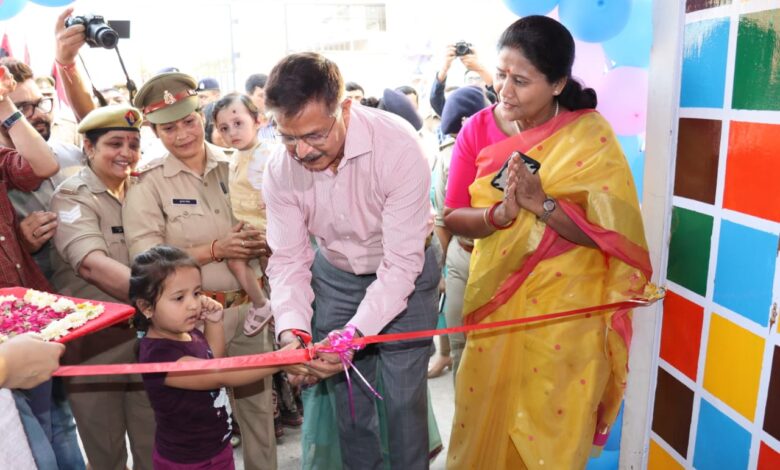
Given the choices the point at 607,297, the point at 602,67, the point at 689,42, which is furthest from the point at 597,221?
the point at 602,67

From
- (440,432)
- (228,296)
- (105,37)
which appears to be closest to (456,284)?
(440,432)

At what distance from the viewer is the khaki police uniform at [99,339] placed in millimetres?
2264

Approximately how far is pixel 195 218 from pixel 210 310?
18.2 inches

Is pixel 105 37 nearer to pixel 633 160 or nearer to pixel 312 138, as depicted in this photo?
pixel 312 138

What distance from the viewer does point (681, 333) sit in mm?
1910

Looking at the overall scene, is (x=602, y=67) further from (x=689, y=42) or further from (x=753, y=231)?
(x=753, y=231)

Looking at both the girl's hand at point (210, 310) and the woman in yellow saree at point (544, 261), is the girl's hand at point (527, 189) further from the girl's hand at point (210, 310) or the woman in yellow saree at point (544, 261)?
the girl's hand at point (210, 310)

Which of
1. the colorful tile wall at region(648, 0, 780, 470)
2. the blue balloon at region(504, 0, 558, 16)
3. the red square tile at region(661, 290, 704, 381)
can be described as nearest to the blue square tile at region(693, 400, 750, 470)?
the colorful tile wall at region(648, 0, 780, 470)

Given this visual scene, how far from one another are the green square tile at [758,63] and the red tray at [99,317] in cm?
173

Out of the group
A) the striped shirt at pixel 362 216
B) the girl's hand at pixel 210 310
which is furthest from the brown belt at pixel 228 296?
the striped shirt at pixel 362 216

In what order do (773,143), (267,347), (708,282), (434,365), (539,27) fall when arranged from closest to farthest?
(773,143) < (708,282) < (539,27) < (267,347) < (434,365)

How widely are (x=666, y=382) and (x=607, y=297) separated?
0.33 metres

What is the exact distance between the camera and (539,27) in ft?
6.22

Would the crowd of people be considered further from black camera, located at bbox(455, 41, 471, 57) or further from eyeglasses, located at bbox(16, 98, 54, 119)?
black camera, located at bbox(455, 41, 471, 57)
